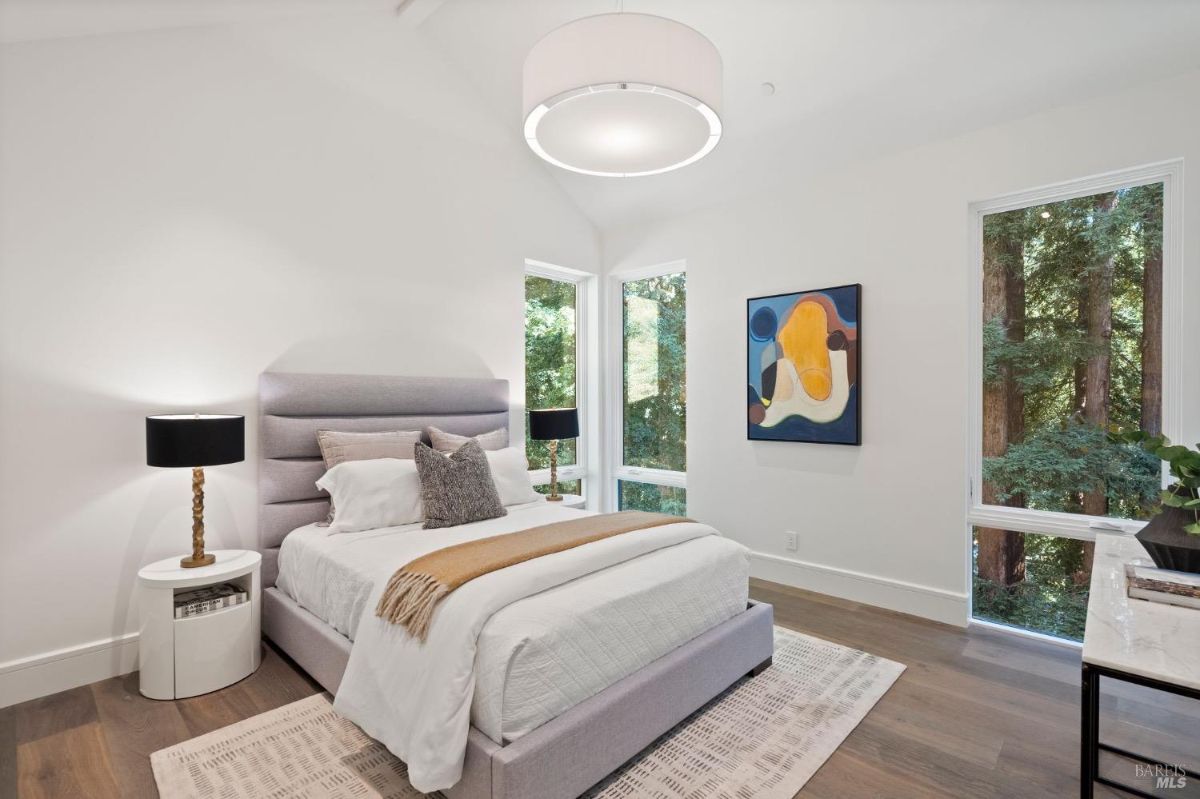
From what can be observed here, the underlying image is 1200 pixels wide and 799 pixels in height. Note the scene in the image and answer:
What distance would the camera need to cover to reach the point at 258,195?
3.12m

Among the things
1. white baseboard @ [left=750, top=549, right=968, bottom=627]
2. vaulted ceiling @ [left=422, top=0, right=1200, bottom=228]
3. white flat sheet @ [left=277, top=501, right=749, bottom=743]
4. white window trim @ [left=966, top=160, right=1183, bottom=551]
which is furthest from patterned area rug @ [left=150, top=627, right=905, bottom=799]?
vaulted ceiling @ [left=422, top=0, right=1200, bottom=228]

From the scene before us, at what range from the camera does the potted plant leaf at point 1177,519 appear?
1.89m

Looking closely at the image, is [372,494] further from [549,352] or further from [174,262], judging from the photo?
[549,352]

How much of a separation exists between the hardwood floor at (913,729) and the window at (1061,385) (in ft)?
1.46

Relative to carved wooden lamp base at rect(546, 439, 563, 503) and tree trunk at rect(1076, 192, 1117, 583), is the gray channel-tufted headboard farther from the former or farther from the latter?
tree trunk at rect(1076, 192, 1117, 583)

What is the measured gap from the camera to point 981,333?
3271 mm

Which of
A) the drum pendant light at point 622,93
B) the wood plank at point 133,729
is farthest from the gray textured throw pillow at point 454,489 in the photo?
the drum pendant light at point 622,93

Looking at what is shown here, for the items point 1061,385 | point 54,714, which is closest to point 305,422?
point 54,714

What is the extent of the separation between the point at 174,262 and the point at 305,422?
37.8 inches

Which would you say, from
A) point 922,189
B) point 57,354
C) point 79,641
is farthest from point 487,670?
point 922,189

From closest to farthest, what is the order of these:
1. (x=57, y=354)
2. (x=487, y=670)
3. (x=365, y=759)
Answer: (x=487, y=670) < (x=365, y=759) < (x=57, y=354)

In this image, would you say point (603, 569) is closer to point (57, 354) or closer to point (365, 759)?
point (365, 759)

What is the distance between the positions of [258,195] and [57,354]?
3.85 feet

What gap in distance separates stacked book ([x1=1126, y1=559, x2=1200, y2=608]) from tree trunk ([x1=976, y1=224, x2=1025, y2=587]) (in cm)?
137
